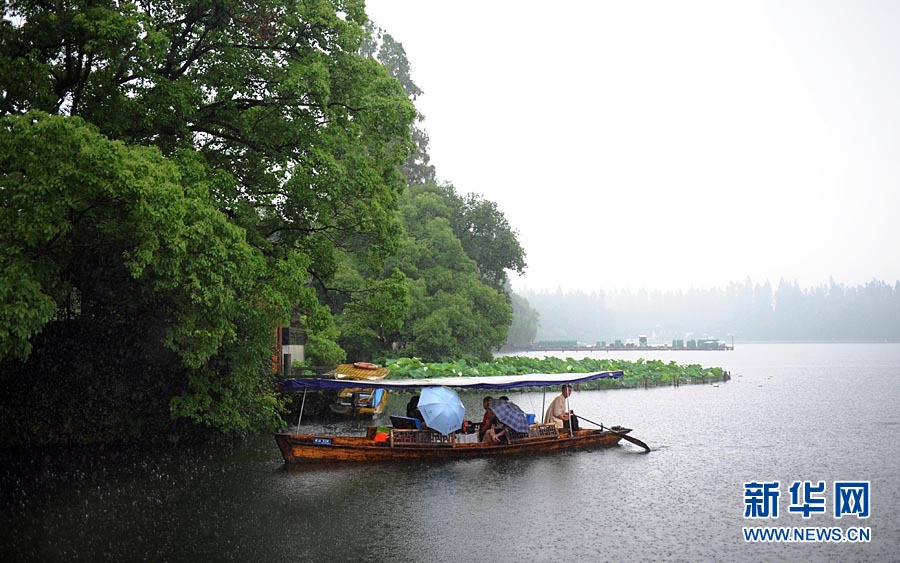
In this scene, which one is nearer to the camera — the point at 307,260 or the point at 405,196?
the point at 307,260

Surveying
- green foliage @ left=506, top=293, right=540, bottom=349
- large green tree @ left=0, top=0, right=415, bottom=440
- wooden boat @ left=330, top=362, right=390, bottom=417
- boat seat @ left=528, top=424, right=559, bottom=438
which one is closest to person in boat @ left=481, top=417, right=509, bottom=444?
boat seat @ left=528, top=424, right=559, bottom=438

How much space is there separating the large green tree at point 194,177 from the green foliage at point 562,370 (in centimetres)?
2293

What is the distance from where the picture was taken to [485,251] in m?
73.5

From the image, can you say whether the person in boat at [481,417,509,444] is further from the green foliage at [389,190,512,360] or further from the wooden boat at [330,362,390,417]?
the green foliage at [389,190,512,360]

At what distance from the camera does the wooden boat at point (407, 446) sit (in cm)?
2195

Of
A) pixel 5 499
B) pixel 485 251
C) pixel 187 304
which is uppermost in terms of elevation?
pixel 485 251

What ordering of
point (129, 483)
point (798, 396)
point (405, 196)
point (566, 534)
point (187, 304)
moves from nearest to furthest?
1. point (566, 534)
2. point (129, 483)
3. point (187, 304)
4. point (798, 396)
5. point (405, 196)

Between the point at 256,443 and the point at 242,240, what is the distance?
382 inches

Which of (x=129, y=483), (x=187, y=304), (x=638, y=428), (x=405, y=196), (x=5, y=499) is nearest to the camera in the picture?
(x=5, y=499)

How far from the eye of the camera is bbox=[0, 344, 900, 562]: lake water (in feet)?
45.8

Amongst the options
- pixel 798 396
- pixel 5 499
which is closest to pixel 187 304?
pixel 5 499

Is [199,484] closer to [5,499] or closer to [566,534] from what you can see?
[5,499]

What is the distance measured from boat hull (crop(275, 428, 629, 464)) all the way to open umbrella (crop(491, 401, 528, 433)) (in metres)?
0.46

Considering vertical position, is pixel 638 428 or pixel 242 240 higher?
pixel 242 240
